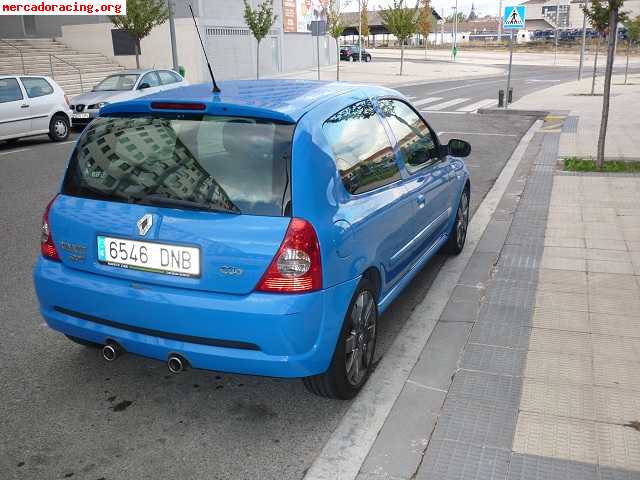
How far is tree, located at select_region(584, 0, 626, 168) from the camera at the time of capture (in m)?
9.79

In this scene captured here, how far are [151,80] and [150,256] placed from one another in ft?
48.3

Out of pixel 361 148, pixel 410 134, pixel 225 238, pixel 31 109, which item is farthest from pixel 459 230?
A: pixel 31 109

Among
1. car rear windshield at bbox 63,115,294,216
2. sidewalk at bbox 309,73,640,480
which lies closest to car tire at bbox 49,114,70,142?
sidewalk at bbox 309,73,640,480

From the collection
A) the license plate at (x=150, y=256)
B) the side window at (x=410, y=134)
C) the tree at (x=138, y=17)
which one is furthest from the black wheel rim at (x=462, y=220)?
the tree at (x=138, y=17)

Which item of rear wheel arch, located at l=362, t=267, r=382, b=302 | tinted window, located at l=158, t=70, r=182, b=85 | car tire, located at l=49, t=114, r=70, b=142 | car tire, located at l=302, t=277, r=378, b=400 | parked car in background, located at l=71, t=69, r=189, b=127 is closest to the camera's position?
car tire, located at l=302, t=277, r=378, b=400

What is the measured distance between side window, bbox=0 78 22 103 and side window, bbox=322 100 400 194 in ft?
37.6

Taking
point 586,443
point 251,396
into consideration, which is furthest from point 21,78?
point 586,443

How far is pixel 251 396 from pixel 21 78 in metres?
12.4

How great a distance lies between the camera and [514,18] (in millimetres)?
19594

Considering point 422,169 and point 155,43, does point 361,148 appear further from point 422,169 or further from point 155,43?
point 155,43

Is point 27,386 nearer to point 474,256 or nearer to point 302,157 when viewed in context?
point 302,157

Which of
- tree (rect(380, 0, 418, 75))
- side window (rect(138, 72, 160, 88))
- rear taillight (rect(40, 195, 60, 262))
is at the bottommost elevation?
rear taillight (rect(40, 195, 60, 262))

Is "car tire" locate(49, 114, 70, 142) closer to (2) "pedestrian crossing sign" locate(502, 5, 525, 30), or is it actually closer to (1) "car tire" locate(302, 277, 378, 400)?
(1) "car tire" locate(302, 277, 378, 400)

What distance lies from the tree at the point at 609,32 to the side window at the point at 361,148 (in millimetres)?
6770
